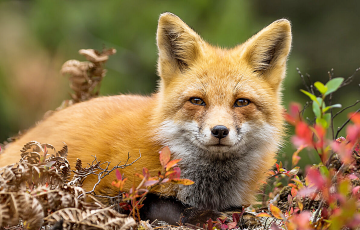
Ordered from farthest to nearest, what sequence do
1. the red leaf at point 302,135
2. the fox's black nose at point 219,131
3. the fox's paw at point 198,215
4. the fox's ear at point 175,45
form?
1. the fox's ear at point 175,45
2. the fox's paw at point 198,215
3. the fox's black nose at point 219,131
4. the red leaf at point 302,135

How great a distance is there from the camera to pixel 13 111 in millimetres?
7367

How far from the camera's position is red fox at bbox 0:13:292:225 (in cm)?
298

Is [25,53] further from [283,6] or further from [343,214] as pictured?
[283,6]

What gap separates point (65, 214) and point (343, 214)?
4.28 ft

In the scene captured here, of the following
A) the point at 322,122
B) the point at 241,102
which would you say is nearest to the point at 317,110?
the point at 322,122

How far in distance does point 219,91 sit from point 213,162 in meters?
0.64

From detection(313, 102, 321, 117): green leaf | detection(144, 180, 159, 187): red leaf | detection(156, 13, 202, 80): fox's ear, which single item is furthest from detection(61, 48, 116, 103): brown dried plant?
detection(313, 102, 321, 117): green leaf

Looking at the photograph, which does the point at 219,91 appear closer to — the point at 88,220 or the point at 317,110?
the point at 317,110

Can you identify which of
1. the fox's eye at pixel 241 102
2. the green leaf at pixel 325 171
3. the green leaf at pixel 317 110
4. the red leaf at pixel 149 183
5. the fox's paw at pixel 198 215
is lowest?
the fox's paw at pixel 198 215

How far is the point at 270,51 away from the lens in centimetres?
349

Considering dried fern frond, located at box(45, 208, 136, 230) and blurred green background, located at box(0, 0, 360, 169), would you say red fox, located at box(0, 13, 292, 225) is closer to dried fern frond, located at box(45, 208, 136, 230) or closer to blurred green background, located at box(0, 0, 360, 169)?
dried fern frond, located at box(45, 208, 136, 230)

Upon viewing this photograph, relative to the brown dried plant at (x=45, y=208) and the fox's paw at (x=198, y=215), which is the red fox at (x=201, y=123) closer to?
the fox's paw at (x=198, y=215)

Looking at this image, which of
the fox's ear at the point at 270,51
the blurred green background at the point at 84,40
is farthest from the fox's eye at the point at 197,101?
the blurred green background at the point at 84,40

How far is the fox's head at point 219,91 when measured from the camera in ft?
9.61
